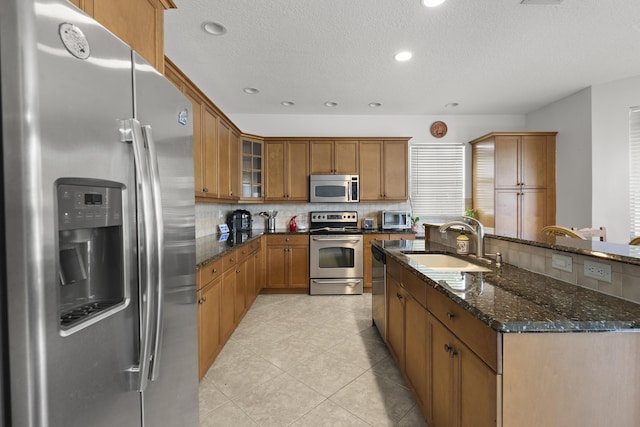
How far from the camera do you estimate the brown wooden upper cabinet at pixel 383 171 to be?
13.9ft

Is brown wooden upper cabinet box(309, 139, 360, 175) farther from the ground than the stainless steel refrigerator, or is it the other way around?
brown wooden upper cabinet box(309, 139, 360, 175)

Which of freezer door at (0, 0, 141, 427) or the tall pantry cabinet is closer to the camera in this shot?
freezer door at (0, 0, 141, 427)

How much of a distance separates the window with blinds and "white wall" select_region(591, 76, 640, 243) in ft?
5.24

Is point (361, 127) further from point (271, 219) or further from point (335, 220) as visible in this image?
point (271, 219)

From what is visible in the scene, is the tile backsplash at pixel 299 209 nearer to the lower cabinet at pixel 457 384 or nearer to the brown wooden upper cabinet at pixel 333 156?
the brown wooden upper cabinet at pixel 333 156

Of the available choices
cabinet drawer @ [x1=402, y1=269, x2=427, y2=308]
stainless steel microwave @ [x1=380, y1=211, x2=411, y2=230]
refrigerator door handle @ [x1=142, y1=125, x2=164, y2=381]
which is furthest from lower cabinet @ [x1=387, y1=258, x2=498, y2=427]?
stainless steel microwave @ [x1=380, y1=211, x2=411, y2=230]

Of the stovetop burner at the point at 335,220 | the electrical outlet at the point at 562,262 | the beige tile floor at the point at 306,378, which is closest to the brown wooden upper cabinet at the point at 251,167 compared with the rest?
the stovetop burner at the point at 335,220

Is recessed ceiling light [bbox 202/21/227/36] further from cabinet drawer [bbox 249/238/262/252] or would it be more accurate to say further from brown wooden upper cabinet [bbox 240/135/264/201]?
cabinet drawer [bbox 249/238/262/252]

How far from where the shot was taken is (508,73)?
308 centimetres

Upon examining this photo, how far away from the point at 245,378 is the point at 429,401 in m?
1.30

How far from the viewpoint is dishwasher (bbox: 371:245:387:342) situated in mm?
2367

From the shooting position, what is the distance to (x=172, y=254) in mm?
1012

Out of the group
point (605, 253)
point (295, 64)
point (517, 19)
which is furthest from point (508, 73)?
point (605, 253)

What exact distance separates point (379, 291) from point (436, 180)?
9.29 ft
